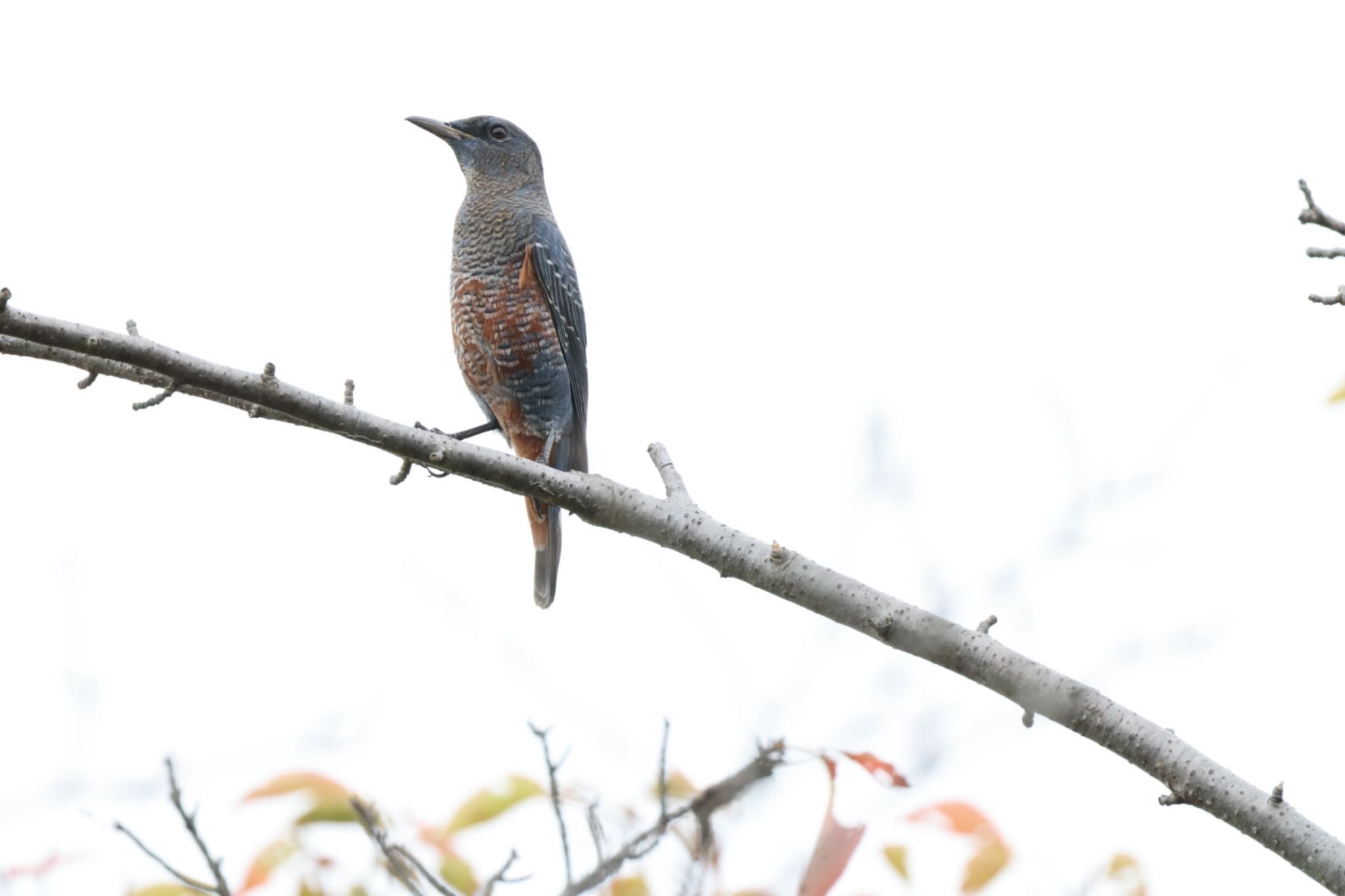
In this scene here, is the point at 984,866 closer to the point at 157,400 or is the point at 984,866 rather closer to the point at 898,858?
the point at 898,858

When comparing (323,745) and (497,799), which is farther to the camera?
(497,799)

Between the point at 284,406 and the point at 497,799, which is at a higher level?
the point at 284,406

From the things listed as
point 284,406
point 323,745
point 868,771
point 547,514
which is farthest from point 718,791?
point 547,514

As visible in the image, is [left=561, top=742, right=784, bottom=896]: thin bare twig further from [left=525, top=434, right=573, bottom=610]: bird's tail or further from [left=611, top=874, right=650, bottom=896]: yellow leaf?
[left=525, top=434, right=573, bottom=610]: bird's tail

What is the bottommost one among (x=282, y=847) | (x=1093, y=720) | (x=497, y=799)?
(x=282, y=847)

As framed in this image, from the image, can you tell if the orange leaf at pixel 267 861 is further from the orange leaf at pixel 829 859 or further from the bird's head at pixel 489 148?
the bird's head at pixel 489 148

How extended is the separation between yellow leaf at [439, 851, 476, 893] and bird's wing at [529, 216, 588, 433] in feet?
11.5

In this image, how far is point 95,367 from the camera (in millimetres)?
3627

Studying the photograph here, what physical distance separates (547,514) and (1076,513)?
4.34 m

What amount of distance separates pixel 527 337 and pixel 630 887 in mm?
3788

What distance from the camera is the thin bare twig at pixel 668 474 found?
3.78 meters

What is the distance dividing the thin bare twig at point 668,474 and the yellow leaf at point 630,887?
1.06 metres

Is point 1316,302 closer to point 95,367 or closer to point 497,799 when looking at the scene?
point 497,799

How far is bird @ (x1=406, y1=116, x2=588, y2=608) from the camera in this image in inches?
270
